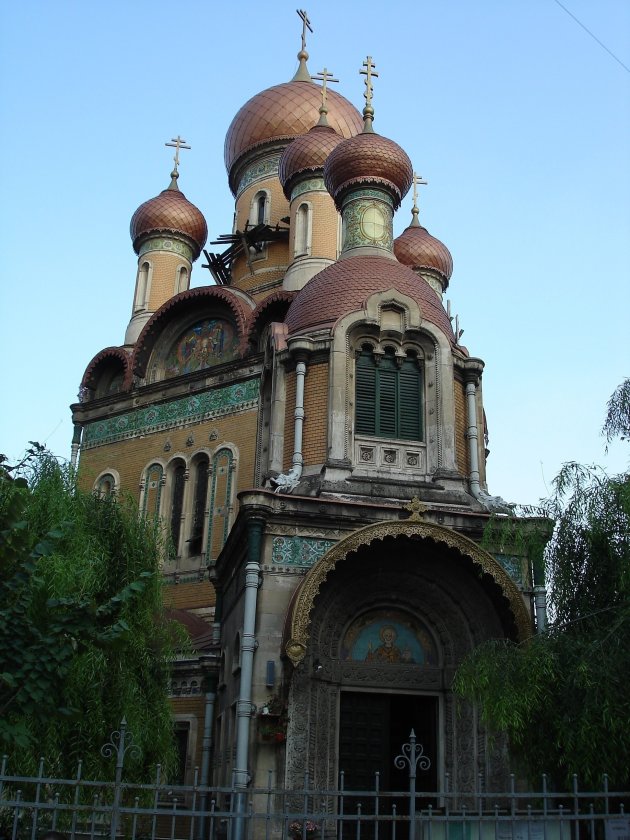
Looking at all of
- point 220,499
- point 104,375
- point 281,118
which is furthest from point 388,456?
point 281,118

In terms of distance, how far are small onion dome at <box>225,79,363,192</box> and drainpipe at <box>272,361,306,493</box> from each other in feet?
43.4

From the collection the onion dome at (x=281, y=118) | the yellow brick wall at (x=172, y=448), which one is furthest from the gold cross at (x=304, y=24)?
the yellow brick wall at (x=172, y=448)

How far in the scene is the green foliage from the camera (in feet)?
21.8

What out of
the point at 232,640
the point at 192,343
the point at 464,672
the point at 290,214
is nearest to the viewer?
the point at 464,672

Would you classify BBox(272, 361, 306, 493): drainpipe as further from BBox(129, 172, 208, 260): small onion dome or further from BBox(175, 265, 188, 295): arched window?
BBox(129, 172, 208, 260): small onion dome

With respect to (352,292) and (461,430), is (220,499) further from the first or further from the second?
(461,430)

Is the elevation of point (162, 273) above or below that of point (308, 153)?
below

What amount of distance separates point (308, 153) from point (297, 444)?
10.4 metres

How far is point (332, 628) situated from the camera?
12.0 meters

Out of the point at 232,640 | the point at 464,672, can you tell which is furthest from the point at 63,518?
Result: the point at 464,672

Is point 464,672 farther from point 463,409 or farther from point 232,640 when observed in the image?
point 463,409

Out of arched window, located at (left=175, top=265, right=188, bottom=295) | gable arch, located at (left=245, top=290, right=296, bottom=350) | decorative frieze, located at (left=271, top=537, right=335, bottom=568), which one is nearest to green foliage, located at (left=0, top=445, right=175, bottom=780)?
decorative frieze, located at (left=271, top=537, right=335, bottom=568)

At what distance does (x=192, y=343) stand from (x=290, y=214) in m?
4.29

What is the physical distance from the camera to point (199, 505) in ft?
62.4
